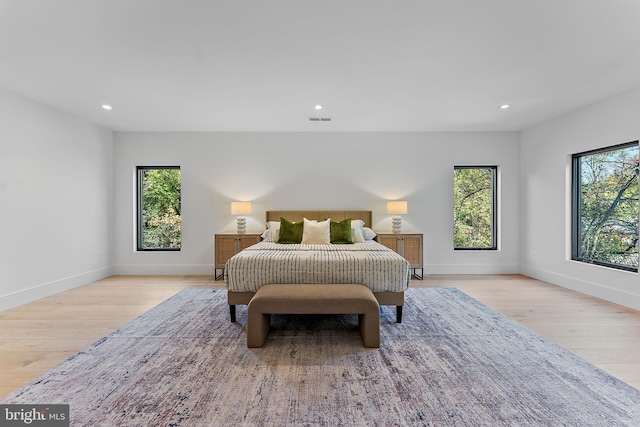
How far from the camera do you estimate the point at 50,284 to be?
438cm

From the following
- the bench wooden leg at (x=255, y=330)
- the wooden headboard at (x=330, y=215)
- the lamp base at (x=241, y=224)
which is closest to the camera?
the bench wooden leg at (x=255, y=330)

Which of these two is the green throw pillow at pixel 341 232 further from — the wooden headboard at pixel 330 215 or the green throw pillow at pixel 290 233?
the wooden headboard at pixel 330 215

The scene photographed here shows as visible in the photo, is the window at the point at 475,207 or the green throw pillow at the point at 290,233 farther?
the window at the point at 475,207

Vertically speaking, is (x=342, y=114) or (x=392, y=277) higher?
(x=342, y=114)

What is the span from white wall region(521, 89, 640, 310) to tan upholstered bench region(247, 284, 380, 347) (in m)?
3.39

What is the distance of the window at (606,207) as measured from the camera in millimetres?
3982

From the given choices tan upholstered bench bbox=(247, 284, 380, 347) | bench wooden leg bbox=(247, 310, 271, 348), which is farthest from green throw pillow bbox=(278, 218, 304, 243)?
bench wooden leg bbox=(247, 310, 271, 348)

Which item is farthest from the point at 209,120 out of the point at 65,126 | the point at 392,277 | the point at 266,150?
the point at 392,277

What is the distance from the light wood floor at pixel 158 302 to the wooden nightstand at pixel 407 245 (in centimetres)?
39

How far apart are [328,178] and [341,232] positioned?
129 cm

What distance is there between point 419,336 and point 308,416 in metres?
1.52

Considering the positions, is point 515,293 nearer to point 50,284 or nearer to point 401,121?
point 401,121

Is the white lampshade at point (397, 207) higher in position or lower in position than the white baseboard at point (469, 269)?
higher

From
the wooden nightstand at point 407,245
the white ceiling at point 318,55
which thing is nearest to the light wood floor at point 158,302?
the wooden nightstand at point 407,245
